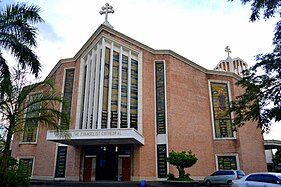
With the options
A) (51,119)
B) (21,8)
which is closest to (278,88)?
(51,119)

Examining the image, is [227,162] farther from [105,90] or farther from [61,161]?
[61,161]

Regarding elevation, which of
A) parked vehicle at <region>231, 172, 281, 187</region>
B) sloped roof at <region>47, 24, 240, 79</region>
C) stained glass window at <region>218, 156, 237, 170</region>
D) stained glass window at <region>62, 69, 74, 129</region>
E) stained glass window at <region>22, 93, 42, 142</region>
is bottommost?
parked vehicle at <region>231, 172, 281, 187</region>

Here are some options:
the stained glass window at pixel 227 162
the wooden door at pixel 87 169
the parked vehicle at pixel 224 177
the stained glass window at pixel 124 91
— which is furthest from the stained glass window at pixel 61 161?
the stained glass window at pixel 227 162

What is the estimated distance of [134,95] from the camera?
2230 cm

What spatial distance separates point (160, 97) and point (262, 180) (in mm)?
13972

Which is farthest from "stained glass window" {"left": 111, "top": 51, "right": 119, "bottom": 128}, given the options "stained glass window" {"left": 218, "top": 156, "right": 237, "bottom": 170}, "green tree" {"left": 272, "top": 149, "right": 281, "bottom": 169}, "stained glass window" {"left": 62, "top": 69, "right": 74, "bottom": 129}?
"green tree" {"left": 272, "top": 149, "right": 281, "bottom": 169}

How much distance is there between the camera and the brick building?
20.7 metres

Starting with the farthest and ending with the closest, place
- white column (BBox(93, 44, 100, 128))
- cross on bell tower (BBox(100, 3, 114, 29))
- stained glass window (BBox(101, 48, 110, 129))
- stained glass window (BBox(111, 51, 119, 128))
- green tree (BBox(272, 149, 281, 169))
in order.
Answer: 1. green tree (BBox(272, 149, 281, 169))
2. cross on bell tower (BBox(100, 3, 114, 29))
3. stained glass window (BBox(111, 51, 119, 128))
4. white column (BBox(93, 44, 100, 128))
5. stained glass window (BBox(101, 48, 110, 129))

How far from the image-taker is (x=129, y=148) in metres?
21.0

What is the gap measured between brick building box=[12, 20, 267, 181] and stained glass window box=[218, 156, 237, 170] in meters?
0.09

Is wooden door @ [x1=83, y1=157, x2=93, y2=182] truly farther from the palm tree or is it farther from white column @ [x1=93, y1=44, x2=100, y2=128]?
the palm tree

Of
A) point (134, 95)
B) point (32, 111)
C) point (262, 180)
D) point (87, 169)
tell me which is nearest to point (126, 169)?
point (87, 169)

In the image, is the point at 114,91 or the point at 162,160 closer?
the point at 162,160

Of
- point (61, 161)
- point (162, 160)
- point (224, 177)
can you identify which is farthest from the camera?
point (61, 161)
